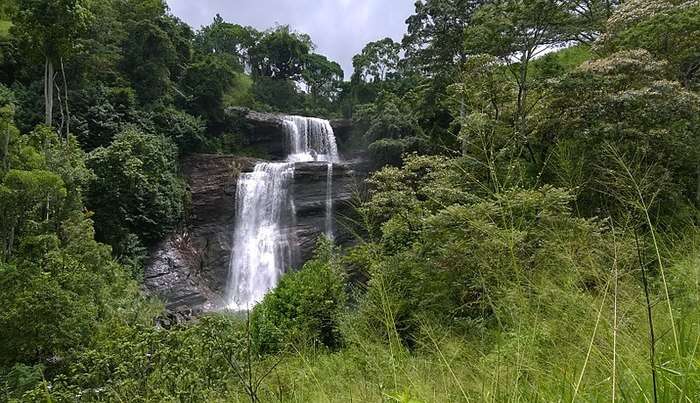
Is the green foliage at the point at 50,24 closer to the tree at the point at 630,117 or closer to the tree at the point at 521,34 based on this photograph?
the tree at the point at 521,34

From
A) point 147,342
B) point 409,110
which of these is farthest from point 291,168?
point 147,342

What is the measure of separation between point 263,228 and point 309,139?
6934mm

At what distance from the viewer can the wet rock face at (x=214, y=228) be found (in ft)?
53.9

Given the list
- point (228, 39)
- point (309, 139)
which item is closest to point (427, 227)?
point (309, 139)

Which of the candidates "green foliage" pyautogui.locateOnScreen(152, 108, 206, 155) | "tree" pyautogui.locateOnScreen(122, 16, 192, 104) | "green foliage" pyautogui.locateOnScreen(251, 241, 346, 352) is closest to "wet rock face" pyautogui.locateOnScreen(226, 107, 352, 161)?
"green foliage" pyautogui.locateOnScreen(152, 108, 206, 155)

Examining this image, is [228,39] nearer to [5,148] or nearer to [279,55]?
[279,55]

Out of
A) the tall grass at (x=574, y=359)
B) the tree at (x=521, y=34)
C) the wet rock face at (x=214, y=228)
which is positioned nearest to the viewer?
the tall grass at (x=574, y=359)

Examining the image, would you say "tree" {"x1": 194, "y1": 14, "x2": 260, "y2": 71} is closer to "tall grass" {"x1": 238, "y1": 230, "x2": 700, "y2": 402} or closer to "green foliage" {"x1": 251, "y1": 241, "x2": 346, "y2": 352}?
"green foliage" {"x1": 251, "y1": 241, "x2": 346, "y2": 352}

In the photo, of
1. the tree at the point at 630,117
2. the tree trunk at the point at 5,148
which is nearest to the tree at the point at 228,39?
the tree trunk at the point at 5,148

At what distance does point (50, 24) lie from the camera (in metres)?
12.1

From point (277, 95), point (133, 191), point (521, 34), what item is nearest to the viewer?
point (521, 34)

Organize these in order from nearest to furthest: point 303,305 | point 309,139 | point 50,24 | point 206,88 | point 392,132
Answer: point 303,305, point 50,24, point 392,132, point 206,88, point 309,139

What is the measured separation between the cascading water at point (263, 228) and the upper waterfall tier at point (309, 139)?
3.85 meters

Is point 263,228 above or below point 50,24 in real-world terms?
below
